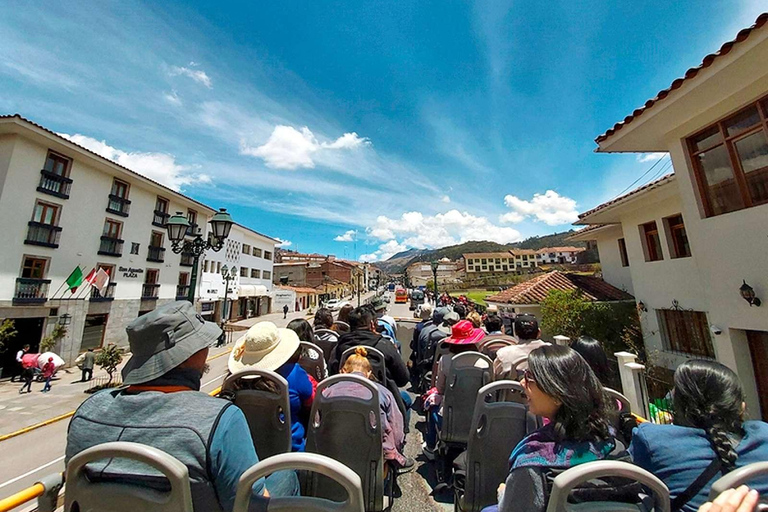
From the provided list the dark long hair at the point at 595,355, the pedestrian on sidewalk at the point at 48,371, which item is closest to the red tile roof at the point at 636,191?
the dark long hair at the point at 595,355

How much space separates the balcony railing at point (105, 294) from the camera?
16422mm

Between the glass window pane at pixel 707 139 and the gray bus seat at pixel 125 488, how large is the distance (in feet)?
27.3

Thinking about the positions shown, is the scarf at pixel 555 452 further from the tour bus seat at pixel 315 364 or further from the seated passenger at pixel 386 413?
the tour bus seat at pixel 315 364

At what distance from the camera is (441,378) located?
3.35 m

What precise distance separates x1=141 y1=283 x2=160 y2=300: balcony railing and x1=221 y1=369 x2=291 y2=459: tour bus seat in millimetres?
23001

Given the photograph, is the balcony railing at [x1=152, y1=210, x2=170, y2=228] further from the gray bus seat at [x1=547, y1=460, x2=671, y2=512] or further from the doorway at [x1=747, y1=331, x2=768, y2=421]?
the doorway at [x1=747, y1=331, x2=768, y2=421]

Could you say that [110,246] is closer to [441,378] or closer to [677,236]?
[441,378]

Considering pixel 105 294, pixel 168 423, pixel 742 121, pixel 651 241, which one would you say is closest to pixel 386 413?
pixel 168 423

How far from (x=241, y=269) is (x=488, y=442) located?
34.1 metres

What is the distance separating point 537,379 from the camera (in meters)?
1.47

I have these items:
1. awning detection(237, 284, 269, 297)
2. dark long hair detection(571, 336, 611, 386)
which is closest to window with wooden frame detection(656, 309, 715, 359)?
dark long hair detection(571, 336, 611, 386)

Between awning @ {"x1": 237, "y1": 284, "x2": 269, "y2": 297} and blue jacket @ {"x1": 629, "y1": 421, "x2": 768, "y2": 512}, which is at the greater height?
awning @ {"x1": 237, "y1": 284, "x2": 269, "y2": 297}

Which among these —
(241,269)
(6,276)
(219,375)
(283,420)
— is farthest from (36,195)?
(283,420)

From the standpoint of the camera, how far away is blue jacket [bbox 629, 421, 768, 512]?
4.08 ft
